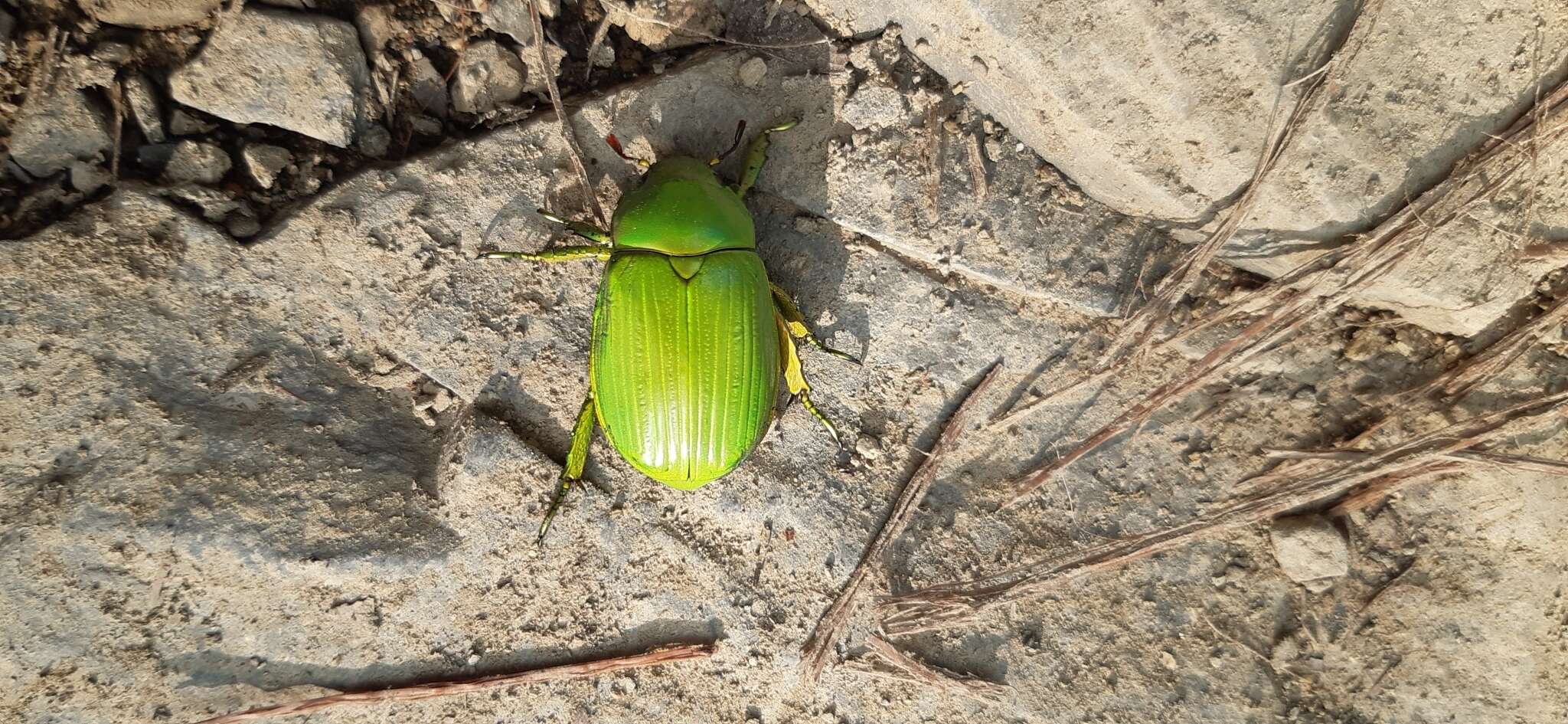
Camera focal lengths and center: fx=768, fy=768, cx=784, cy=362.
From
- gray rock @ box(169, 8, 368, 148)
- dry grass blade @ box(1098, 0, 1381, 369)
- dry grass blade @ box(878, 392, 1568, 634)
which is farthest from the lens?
dry grass blade @ box(878, 392, 1568, 634)

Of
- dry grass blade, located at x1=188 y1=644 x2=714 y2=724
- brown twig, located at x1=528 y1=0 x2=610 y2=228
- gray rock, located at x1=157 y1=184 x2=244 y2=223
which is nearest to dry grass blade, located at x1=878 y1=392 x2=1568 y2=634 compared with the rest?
dry grass blade, located at x1=188 y1=644 x2=714 y2=724

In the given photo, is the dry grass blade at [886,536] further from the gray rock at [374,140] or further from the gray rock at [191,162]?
the gray rock at [191,162]

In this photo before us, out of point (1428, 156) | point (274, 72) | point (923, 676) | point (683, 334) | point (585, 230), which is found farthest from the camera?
point (923, 676)

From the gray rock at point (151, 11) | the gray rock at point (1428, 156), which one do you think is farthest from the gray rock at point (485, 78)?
the gray rock at point (1428, 156)

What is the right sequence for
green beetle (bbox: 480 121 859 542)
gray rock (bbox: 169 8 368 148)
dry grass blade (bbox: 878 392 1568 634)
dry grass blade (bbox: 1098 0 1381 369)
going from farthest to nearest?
dry grass blade (bbox: 878 392 1568 634) → gray rock (bbox: 169 8 368 148) → green beetle (bbox: 480 121 859 542) → dry grass blade (bbox: 1098 0 1381 369)

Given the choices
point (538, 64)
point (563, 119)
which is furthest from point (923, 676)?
point (538, 64)

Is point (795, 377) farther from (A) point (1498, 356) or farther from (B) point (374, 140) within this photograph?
(A) point (1498, 356)

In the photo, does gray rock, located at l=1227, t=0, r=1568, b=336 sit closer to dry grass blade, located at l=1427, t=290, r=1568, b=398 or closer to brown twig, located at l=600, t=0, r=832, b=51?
dry grass blade, located at l=1427, t=290, r=1568, b=398
